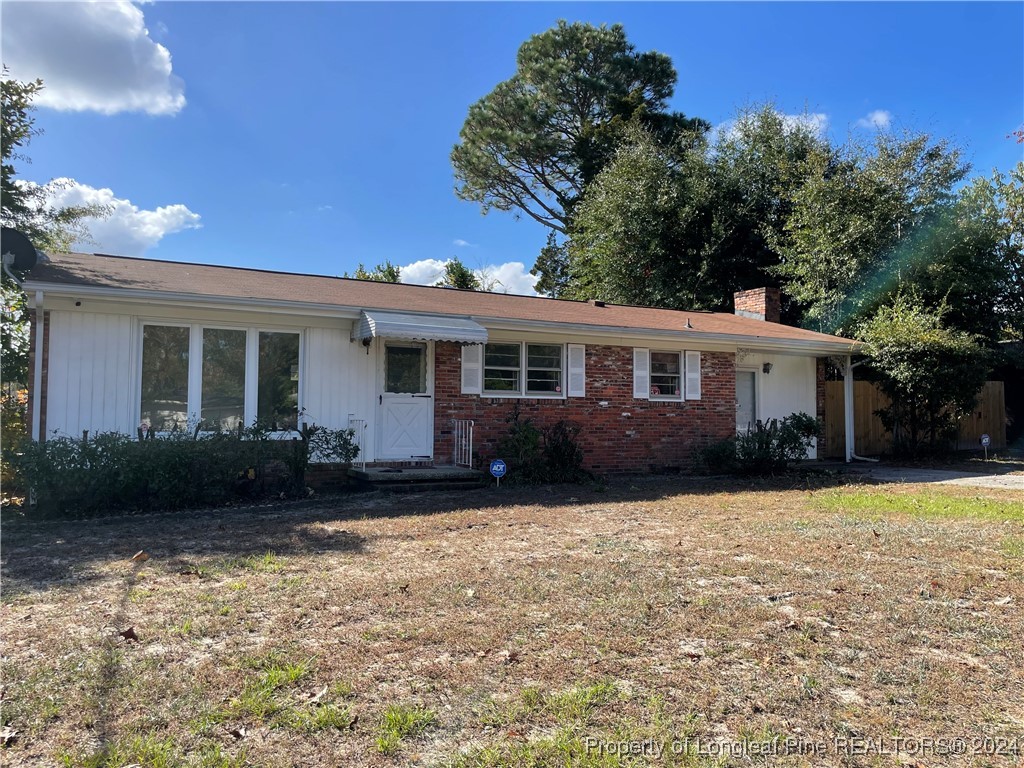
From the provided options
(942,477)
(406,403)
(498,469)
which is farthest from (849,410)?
(406,403)

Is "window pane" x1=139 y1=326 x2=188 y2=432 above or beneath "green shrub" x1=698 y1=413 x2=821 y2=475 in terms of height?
above

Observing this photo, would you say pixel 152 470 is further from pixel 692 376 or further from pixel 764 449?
pixel 764 449

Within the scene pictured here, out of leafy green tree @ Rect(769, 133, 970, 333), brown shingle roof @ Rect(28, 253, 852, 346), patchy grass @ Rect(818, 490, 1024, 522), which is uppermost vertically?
leafy green tree @ Rect(769, 133, 970, 333)

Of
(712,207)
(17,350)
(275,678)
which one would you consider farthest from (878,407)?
(17,350)

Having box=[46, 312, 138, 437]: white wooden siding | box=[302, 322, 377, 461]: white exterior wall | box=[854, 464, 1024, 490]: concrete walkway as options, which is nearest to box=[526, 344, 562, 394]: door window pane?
box=[302, 322, 377, 461]: white exterior wall

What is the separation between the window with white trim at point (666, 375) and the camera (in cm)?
1264

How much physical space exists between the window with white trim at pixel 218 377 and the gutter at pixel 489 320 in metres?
0.62

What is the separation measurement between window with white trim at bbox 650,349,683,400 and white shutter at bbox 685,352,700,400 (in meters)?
0.14

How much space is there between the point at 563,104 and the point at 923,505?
26.2 m

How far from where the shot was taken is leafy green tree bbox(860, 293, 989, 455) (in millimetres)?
14211

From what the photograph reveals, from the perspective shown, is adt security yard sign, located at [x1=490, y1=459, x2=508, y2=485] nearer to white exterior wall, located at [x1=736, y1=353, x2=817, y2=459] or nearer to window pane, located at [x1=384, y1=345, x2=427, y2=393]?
window pane, located at [x1=384, y1=345, x2=427, y2=393]

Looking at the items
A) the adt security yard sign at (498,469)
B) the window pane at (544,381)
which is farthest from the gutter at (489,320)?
the adt security yard sign at (498,469)

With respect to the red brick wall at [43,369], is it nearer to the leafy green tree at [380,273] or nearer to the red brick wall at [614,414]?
the red brick wall at [614,414]

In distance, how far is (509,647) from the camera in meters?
3.67
